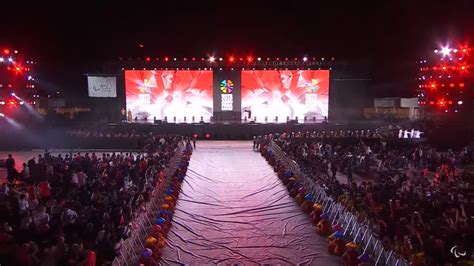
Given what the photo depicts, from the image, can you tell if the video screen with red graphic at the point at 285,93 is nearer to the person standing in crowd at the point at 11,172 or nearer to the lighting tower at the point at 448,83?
the lighting tower at the point at 448,83

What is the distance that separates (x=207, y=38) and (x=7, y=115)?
591 inches

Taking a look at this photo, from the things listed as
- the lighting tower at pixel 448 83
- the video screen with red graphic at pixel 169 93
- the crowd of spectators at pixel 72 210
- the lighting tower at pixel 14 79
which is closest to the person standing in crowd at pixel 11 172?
the crowd of spectators at pixel 72 210

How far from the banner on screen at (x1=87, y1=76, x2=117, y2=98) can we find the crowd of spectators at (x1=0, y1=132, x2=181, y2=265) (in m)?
18.0

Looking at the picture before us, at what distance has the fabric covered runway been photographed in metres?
10.0

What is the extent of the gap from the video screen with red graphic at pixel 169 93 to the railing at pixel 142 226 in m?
18.0

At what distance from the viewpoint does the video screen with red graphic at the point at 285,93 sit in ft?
110

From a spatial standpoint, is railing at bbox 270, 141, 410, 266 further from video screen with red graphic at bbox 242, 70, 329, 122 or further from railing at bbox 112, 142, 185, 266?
video screen with red graphic at bbox 242, 70, 329, 122

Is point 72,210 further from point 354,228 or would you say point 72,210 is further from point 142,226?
point 354,228

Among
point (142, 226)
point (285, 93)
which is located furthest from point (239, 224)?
point (285, 93)

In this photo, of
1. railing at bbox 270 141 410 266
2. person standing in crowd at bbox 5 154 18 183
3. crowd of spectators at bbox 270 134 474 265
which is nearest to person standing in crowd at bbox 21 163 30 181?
person standing in crowd at bbox 5 154 18 183

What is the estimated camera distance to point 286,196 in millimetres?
15000

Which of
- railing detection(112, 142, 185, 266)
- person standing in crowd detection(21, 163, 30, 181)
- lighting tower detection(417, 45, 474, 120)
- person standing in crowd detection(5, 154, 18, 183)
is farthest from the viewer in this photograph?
lighting tower detection(417, 45, 474, 120)

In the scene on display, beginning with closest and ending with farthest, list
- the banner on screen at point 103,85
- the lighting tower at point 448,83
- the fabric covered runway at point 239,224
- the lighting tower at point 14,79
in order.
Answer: the fabric covered runway at point 239,224 < the lighting tower at point 14,79 < the lighting tower at point 448,83 < the banner on screen at point 103,85

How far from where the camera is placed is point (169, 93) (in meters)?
Result: 33.7
